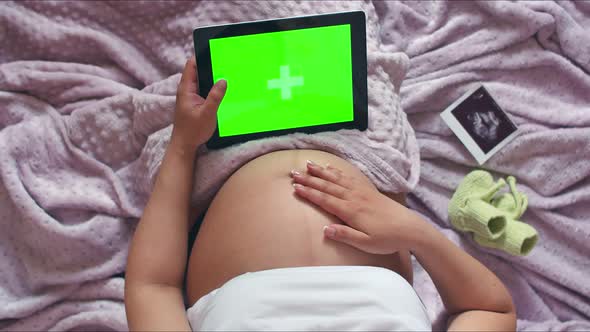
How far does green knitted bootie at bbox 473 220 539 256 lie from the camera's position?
1021mm

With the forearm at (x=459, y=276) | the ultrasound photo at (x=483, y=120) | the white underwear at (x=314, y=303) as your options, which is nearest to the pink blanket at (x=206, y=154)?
the ultrasound photo at (x=483, y=120)

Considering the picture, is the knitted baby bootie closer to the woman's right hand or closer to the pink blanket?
the pink blanket

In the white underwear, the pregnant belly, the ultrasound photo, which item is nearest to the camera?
the white underwear

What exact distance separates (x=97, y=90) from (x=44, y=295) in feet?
1.20

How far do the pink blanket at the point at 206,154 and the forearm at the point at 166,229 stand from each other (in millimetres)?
44

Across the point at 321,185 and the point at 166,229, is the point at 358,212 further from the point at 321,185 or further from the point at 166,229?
the point at 166,229

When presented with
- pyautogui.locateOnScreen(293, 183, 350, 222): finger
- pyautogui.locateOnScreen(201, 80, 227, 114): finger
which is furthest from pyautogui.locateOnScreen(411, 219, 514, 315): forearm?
pyautogui.locateOnScreen(201, 80, 227, 114): finger

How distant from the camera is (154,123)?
39.4 inches

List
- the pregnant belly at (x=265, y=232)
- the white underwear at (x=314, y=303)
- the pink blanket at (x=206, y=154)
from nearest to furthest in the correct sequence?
the white underwear at (x=314, y=303)
the pregnant belly at (x=265, y=232)
the pink blanket at (x=206, y=154)

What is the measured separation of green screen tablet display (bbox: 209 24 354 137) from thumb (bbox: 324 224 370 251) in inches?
7.6

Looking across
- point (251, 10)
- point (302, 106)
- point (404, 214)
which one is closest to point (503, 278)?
point (404, 214)

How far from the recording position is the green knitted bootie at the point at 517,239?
1.02 m

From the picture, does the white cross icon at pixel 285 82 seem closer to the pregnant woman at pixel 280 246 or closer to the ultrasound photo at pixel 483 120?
the pregnant woman at pixel 280 246

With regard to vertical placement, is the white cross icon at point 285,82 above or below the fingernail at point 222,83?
below
